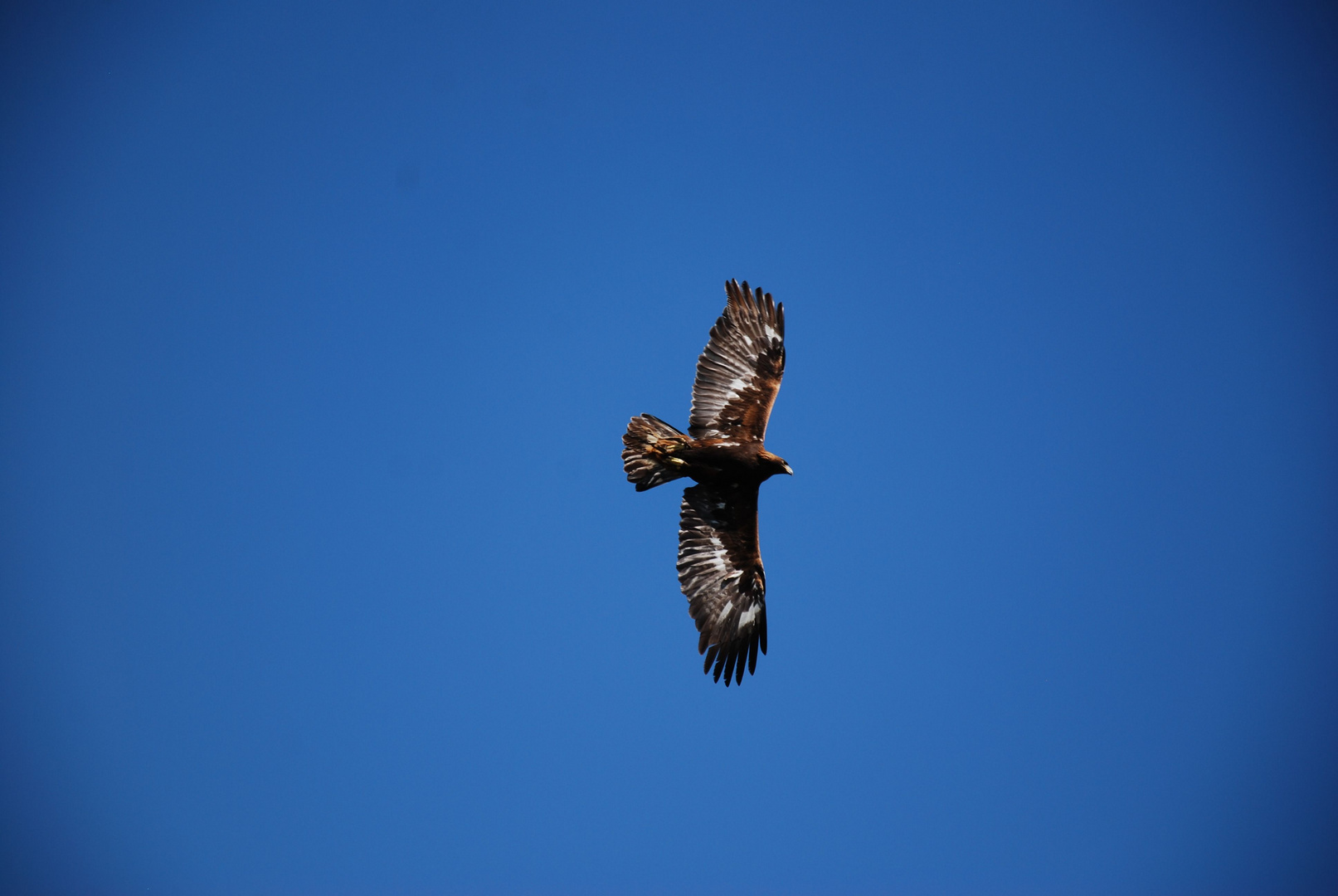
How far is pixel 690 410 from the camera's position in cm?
1427

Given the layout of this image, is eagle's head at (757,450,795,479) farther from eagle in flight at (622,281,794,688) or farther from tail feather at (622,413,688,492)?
tail feather at (622,413,688,492)

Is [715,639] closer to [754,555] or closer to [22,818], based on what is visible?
[754,555]

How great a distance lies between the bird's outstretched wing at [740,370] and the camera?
554 inches

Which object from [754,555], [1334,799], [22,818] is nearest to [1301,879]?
[1334,799]

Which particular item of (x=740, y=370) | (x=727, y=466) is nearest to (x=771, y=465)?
(x=727, y=466)

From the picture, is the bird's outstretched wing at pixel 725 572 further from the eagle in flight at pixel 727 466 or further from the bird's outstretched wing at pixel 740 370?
the bird's outstretched wing at pixel 740 370

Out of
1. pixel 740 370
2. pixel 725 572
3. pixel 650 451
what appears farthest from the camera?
pixel 740 370

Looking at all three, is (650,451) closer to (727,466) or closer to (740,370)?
(727,466)

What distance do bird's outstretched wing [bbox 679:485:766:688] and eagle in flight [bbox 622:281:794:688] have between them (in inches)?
0.5

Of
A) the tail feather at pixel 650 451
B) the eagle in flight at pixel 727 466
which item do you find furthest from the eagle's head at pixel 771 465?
the tail feather at pixel 650 451

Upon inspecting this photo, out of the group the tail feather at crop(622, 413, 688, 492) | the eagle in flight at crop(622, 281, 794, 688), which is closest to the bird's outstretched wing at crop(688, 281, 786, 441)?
the eagle in flight at crop(622, 281, 794, 688)

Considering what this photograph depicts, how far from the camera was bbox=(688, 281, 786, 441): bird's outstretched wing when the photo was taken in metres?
14.1

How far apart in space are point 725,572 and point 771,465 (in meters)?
1.73

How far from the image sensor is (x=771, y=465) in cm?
1348
